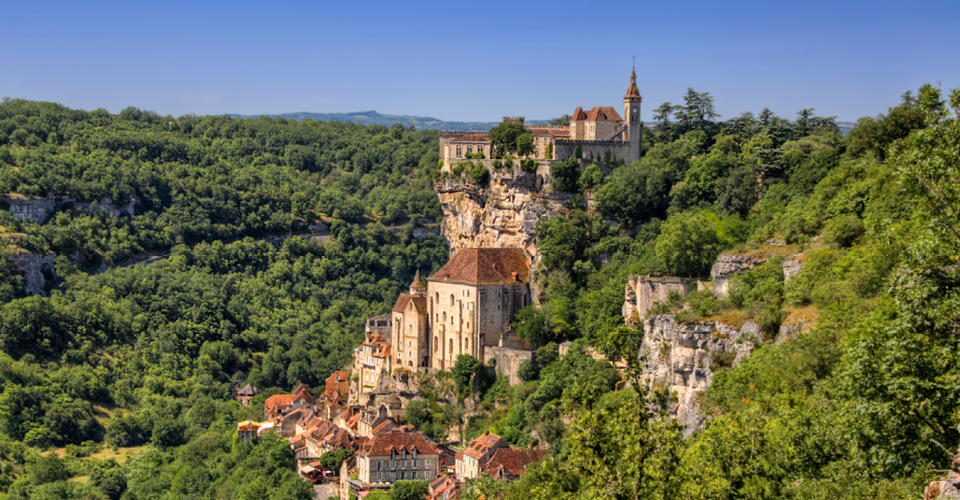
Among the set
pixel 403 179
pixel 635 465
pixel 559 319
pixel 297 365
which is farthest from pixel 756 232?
pixel 403 179

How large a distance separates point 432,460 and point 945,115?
38.6m

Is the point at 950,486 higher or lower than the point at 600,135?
lower

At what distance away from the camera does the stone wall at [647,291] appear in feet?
171

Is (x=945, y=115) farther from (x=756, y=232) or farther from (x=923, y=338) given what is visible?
(x=756, y=232)

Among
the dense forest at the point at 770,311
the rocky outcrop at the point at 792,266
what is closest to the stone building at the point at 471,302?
the dense forest at the point at 770,311

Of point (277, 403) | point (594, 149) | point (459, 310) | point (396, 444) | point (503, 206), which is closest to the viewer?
point (396, 444)

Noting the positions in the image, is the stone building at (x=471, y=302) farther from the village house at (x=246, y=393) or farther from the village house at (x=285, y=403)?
the village house at (x=246, y=393)

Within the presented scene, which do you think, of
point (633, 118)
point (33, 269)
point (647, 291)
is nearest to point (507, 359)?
point (647, 291)

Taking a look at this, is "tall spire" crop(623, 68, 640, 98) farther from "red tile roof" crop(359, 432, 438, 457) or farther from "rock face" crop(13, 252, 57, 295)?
"rock face" crop(13, 252, 57, 295)

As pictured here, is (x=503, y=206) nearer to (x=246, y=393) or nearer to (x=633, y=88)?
(x=633, y=88)

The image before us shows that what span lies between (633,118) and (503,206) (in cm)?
1209

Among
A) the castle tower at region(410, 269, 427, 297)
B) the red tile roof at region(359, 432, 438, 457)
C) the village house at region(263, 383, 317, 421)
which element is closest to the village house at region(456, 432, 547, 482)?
the red tile roof at region(359, 432, 438, 457)

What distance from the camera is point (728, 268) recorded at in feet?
154

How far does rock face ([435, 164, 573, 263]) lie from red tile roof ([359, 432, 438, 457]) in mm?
16420
